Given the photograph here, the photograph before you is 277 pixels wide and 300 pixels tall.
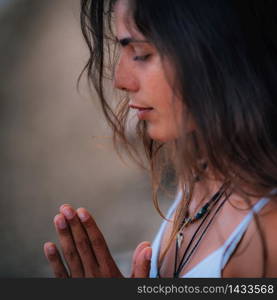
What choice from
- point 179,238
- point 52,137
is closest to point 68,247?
point 179,238

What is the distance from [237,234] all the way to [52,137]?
293 centimetres

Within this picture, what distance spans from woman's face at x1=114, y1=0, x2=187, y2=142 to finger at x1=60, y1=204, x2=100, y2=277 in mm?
283

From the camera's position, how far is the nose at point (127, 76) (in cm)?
119

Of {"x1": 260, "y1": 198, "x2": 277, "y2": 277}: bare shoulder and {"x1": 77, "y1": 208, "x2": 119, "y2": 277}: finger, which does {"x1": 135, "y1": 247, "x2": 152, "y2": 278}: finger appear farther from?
{"x1": 260, "y1": 198, "x2": 277, "y2": 277}: bare shoulder

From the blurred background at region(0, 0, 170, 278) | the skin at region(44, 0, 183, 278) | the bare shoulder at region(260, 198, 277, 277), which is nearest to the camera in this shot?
the bare shoulder at region(260, 198, 277, 277)

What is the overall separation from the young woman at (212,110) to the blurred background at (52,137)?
2.37 m

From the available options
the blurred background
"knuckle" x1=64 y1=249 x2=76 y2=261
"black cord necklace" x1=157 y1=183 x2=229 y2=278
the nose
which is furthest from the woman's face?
the blurred background

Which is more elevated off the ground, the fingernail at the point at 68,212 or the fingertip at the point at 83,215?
the fingernail at the point at 68,212

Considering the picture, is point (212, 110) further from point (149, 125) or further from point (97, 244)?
point (97, 244)

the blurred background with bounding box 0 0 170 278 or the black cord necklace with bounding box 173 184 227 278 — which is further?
the blurred background with bounding box 0 0 170 278

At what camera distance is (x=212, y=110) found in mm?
1129

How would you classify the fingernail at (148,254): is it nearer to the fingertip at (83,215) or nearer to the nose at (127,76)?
the fingertip at (83,215)

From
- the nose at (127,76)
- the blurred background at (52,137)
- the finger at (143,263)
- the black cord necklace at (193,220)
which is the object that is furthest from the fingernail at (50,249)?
the blurred background at (52,137)

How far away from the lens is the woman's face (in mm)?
1147
